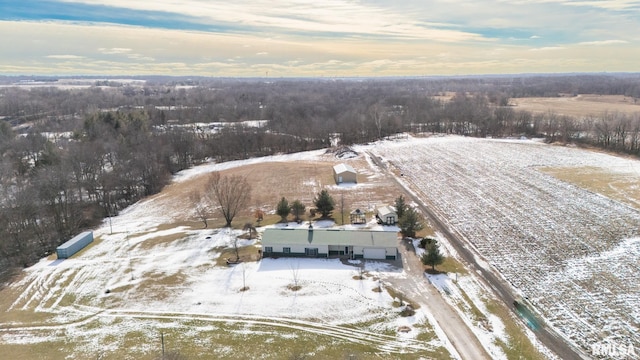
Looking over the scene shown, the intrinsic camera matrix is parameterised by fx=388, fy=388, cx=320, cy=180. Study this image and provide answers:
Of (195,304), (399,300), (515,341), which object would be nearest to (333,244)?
(399,300)

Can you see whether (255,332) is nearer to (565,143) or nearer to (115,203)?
(115,203)

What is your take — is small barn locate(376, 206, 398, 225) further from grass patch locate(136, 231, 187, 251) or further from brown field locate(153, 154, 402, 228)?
grass patch locate(136, 231, 187, 251)

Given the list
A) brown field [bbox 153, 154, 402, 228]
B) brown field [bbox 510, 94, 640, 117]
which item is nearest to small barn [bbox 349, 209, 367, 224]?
brown field [bbox 153, 154, 402, 228]

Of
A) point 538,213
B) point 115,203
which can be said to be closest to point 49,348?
point 115,203

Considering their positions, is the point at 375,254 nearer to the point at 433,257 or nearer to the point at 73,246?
the point at 433,257

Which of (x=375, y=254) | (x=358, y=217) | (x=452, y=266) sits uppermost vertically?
(x=358, y=217)

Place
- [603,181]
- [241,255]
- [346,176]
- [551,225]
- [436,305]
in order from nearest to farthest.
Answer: [436,305] → [241,255] → [551,225] → [603,181] → [346,176]

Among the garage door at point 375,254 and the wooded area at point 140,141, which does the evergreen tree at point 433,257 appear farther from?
the wooded area at point 140,141
